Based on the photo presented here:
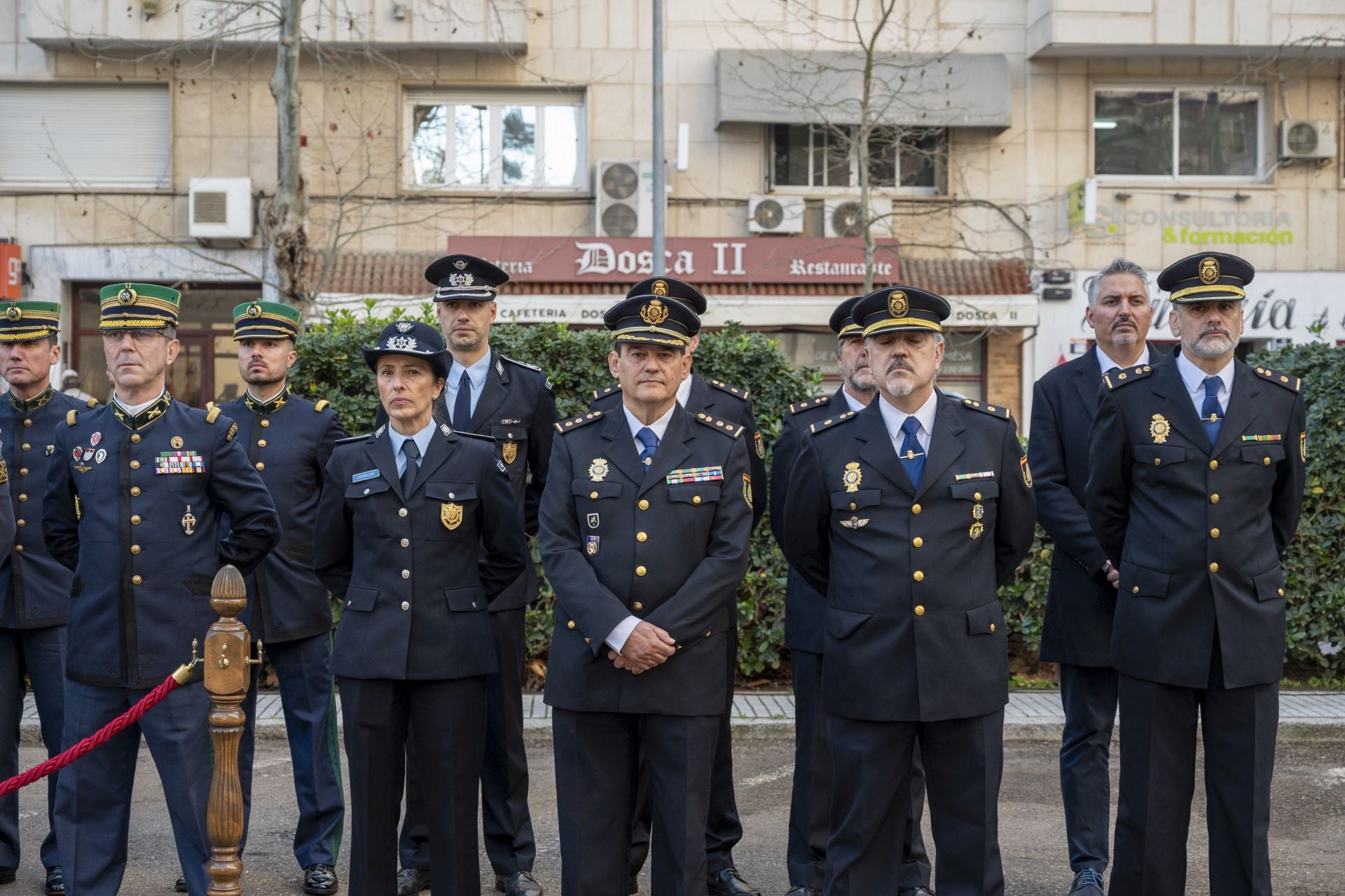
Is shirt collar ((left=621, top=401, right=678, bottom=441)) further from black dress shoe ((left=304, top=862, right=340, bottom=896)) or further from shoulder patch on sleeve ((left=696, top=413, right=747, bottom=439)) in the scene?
black dress shoe ((left=304, top=862, right=340, bottom=896))

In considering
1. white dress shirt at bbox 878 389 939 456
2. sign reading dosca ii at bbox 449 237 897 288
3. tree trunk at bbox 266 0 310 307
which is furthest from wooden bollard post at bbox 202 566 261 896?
sign reading dosca ii at bbox 449 237 897 288

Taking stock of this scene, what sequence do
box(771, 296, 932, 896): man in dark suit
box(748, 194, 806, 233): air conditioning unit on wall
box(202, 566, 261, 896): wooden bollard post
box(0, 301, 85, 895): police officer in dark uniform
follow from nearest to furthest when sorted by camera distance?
box(202, 566, 261, 896): wooden bollard post, box(771, 296, 932, 896): man in dark suit, box(0, 301, 85, 895): police officer in dark uniform, box(748, 194, 806, 233): air conditioning unit on wall

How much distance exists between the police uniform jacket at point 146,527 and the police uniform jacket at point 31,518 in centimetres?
59

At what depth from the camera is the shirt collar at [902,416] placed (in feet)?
15.3

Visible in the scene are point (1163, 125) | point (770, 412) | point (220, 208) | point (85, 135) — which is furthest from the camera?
point (1163, 125)

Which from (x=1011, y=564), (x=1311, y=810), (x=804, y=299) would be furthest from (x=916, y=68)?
(x=1011, y=564)

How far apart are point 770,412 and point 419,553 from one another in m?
4.26

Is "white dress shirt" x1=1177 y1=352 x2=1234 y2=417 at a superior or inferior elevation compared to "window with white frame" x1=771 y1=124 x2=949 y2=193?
inferior

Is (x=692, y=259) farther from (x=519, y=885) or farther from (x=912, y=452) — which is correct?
(x=912, y=452)

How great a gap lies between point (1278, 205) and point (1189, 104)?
1885 mm

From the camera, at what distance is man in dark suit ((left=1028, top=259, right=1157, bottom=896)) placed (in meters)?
5.48

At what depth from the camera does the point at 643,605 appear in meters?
4.59

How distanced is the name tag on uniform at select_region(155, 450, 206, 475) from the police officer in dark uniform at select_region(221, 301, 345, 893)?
647 millimetres

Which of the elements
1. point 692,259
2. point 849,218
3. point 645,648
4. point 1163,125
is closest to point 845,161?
point 849,218
